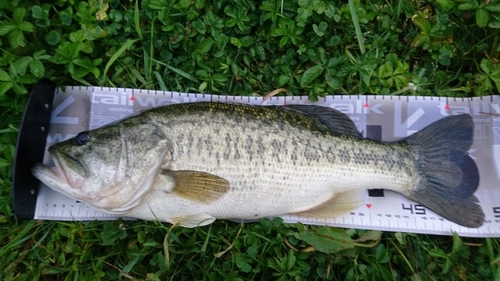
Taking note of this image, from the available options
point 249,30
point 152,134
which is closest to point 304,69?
point 249,30

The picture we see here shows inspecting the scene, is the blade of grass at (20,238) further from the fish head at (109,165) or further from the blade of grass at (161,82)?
the blade of grass at (161,82)

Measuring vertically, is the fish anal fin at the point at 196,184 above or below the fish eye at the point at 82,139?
below

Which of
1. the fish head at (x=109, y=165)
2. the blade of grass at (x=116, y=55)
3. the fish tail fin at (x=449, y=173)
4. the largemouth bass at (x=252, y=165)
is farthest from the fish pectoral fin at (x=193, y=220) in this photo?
the fish tail fin at (x=449, y=173)

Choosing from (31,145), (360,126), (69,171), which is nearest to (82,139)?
(69,171)

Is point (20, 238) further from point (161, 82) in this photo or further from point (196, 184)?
point (161, 82)

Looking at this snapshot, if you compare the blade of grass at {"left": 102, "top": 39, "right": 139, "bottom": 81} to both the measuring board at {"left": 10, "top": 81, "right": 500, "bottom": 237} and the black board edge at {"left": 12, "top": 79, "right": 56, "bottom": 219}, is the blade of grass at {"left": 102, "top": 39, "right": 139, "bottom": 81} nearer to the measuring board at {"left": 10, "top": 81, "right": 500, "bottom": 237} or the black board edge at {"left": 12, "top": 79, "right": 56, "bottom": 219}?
the measuring board at {"left": 10, "top": 81, "right": 500, "bottom": 237}
